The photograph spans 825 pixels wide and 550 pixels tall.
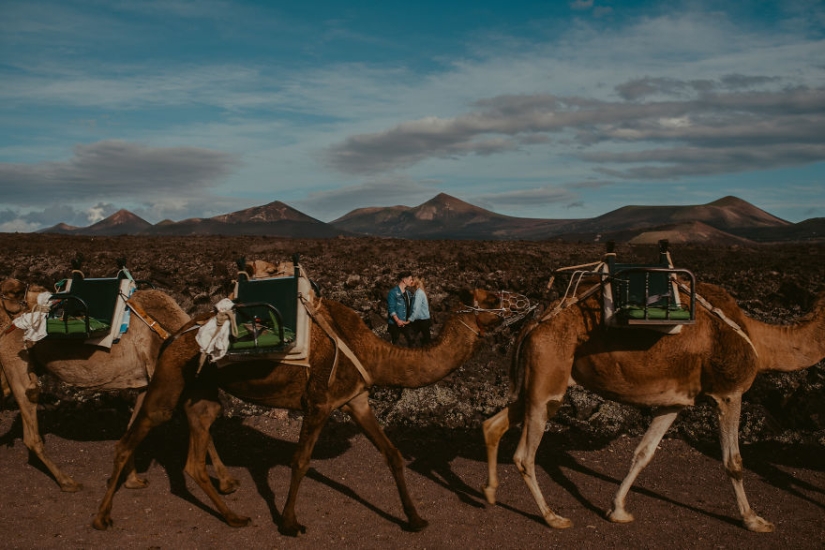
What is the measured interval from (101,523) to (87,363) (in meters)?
2.17

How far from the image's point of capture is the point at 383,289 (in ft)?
68.4

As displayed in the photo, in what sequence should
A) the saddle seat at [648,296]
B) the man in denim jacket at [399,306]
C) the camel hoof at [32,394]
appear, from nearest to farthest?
1. the saddle seat at [648,296]
2. the camel hoof at [32,394]
3. the man in denim jacket at [399,306]

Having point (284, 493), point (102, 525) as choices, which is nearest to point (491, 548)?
point (284, 493)

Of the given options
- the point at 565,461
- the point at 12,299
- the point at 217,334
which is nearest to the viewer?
the point at 217,334

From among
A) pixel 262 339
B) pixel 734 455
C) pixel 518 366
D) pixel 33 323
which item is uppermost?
pixel 33 323

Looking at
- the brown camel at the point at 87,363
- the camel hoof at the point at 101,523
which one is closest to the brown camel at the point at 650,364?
the brown camel at the point at 87,363

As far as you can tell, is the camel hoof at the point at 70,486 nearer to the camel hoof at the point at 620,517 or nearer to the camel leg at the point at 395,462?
the camel leg at the point at 395,462

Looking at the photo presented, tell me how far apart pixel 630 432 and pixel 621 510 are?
Result: 3.15 metres

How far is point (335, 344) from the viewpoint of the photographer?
7004 millimetres

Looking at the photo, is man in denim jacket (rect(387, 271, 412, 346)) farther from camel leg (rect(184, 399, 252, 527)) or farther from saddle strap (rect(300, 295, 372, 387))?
saddle strap (rect(300, 295, 372, 387))

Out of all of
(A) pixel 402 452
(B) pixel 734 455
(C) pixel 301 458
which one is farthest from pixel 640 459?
(C) pixel 301 458

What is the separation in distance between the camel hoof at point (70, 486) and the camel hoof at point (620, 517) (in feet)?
20.7

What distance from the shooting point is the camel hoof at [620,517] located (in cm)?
716

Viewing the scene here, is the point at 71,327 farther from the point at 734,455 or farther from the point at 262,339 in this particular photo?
the point at 734,455
